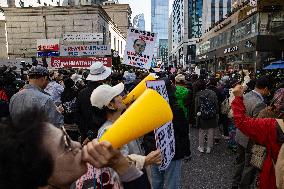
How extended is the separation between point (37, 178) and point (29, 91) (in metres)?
3.11

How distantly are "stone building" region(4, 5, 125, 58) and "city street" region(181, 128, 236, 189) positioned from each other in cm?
2912

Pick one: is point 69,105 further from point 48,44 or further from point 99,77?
point 48,44

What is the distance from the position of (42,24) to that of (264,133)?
3620 cm

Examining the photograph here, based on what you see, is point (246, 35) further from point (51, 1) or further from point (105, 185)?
point (51, 1)

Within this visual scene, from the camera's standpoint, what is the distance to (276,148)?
2916 mm

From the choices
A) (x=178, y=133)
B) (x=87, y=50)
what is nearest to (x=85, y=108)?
(x=178, y=133)

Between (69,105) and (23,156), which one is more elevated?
(23,156)

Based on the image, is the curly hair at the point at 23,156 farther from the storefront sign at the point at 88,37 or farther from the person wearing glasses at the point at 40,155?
the storefront sign at the point at 88,37

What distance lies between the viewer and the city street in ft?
19.5

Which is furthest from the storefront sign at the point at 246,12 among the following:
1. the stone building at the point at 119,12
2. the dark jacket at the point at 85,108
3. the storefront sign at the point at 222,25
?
the stone building at the point at 119,12

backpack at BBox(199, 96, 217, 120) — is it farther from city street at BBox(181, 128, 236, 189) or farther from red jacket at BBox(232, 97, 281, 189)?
red jacket at BBox(232, 97, 281, 189)

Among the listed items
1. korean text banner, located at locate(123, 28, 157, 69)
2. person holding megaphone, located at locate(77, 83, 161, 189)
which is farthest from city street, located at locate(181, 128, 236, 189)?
person holding megaphone, located at locate(77, 83, 161, 189)

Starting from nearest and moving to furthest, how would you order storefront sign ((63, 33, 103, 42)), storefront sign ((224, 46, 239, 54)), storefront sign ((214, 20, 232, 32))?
storefront sign ((63, 33, 103, 42)), storefront sign ((224, 46, 239, 54)), storefront sign ((214, 20, 232, 32))

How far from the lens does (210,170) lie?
6672mm
